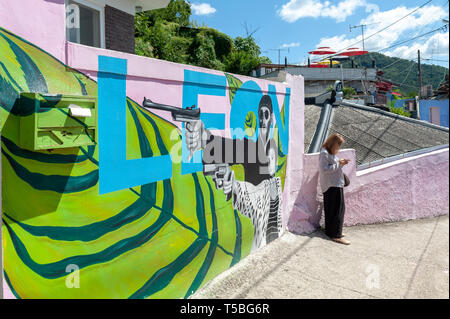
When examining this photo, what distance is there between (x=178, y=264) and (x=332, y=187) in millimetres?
3040

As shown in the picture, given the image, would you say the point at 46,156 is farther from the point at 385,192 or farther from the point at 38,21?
the point at 385,192

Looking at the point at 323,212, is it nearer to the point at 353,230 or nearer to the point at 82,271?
the point at 353,230

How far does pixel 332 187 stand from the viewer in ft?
18.5

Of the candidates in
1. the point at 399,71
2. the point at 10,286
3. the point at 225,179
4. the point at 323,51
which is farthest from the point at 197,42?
the point at 399,71

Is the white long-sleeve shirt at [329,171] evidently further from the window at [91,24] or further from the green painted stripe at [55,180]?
the window at [91,24]

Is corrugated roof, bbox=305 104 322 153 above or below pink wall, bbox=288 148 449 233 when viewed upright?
above

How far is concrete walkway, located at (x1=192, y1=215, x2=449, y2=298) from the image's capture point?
399 centimetres

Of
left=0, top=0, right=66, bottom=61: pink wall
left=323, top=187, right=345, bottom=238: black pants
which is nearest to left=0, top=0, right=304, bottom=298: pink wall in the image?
left=0, top=0, right=66, bottom=61: pink wall

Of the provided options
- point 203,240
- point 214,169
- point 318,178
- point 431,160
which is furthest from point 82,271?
point 431,160

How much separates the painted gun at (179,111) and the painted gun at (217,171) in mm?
321

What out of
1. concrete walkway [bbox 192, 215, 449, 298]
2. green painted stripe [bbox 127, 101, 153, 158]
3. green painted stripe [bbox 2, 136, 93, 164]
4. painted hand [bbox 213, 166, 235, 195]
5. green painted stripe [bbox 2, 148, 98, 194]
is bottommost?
concrete walkway [bbox 192, 215, 449, 298]

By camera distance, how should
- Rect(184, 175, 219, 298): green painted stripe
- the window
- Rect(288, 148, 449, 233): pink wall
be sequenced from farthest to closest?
Rect(288, 148, 449, 233): pink wall, the window, Rect(184, 175, 219, 298): green painted stripe

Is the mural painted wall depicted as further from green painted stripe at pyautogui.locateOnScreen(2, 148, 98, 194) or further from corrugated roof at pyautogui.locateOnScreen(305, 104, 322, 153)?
corrugated roof at pyautogui.locateOnScreen(305, 104, 322, 153)
